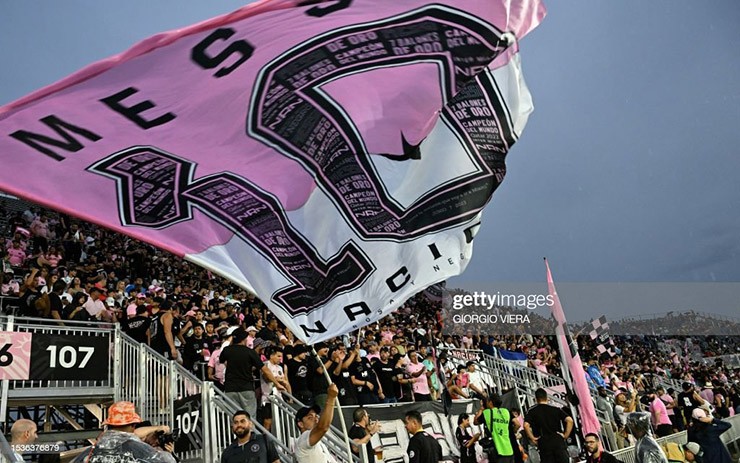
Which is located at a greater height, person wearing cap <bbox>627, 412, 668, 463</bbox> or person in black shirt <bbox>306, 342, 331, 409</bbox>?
person in black shirt <bbox>306, 342, 331, 409</bbox>

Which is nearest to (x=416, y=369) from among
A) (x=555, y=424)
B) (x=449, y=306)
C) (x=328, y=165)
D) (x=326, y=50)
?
(x=555, y=424)

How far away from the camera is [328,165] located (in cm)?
498

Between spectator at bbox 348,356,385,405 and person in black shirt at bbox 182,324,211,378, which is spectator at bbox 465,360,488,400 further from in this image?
person in black shirt at bbox 182,324,211,378

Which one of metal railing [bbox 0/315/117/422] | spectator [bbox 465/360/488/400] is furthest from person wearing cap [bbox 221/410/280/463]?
spectator [bbox 465/360/488/400]

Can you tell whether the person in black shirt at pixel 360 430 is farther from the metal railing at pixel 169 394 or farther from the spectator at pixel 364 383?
the spectator at pixel 364 383

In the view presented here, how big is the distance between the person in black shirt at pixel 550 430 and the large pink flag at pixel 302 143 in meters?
5.24

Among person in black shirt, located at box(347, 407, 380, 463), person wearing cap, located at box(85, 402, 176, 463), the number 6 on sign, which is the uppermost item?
the number 6 on sign

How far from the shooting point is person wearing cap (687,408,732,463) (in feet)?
28.3

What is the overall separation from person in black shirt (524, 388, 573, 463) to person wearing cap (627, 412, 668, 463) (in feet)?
12.1

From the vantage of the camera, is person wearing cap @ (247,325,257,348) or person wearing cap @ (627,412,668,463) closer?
person wearing cap @ (627,412,668,463)

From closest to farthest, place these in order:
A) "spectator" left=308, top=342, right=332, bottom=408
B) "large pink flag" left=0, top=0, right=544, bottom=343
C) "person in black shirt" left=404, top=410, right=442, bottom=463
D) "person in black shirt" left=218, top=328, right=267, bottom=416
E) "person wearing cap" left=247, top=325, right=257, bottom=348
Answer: "large pink flag" left=0, top=0, right=544, bottom=343
"person in black shirt" left=404, top=410, right=442, bottom=463
"person in black shirt" left=218, top=328, right=267, bottom=416
"spectator" left=308, top=342, right=332, bottom=408
"person wearing cap" left=247, top=325, right=257, bottom=348

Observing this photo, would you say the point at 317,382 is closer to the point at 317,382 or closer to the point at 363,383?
the point at 317,382

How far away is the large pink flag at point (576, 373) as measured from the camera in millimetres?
11148

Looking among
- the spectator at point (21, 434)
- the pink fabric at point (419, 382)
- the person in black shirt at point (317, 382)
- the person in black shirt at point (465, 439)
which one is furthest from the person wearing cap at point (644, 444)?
the pink fabric at point (419, 382)
